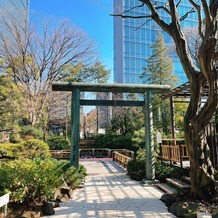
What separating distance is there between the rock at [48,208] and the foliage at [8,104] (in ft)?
18.8

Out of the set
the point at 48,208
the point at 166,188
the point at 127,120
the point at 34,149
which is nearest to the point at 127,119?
the point at 127,120

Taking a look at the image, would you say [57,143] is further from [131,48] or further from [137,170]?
[131,48]

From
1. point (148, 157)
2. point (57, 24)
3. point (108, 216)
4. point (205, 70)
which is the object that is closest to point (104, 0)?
point (205, 70)

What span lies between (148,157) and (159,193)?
1.33m

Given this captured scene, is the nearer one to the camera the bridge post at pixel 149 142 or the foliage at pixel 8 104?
Result: the bridge post at pixel 149 142

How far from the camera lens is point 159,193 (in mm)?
5531

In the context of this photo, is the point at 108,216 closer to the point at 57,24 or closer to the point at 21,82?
the point at 21,82

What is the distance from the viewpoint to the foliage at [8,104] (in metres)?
9.12

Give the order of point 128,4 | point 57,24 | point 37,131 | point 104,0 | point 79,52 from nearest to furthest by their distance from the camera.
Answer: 1. point 104,0
2. point 37,131
3. point 57,24
4. point 79,52
5. point 128,4

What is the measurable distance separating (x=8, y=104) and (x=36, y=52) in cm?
711

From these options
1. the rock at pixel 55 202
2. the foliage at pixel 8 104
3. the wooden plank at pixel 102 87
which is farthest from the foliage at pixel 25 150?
the rock at pixel 55 202

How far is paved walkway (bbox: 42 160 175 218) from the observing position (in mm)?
3984

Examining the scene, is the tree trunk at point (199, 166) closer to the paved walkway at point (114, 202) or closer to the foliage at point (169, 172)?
the paved walkway at point (114, 202)

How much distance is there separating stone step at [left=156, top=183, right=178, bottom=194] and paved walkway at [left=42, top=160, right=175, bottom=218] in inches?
5.8
